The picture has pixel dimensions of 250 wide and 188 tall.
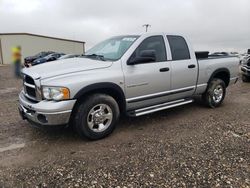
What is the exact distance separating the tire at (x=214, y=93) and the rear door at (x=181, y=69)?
2.36 feet

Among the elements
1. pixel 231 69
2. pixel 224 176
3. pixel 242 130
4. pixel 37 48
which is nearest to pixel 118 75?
pixel 224 176

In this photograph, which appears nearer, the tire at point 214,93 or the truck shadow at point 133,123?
the truck shadow at point 133,123

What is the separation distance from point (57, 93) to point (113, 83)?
95 centimetres

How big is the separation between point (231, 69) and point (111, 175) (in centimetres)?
484

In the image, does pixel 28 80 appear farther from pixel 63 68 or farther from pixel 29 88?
pixel 63 68

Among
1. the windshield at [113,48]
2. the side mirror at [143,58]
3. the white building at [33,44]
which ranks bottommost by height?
the side mirror at [143,58]

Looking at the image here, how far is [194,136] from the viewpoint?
4.37 meters

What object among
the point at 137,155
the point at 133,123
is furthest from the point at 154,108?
the point at 137,155

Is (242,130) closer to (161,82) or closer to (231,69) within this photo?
(161,82)

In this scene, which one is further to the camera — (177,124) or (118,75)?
(177,124)

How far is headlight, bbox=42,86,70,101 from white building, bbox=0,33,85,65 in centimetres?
3024

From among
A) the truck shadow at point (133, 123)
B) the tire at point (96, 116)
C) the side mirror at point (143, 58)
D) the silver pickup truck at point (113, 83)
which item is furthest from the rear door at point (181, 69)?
the tire at point (96, 116)

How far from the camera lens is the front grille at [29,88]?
3939mm

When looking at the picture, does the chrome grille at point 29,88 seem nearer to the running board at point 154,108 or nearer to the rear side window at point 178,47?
the running board at point 154,108
